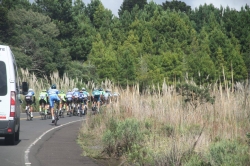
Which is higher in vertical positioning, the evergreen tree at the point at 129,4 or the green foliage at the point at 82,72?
the evergreen tree at the point at 129,4

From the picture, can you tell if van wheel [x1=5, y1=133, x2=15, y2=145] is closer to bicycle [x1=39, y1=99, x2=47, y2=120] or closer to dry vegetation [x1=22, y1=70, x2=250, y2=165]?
dry vegetation [x1=22, y1=70, x2=250, y2=165]

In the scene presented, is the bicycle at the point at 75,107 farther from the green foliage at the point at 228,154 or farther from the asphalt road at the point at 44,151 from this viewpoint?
the green foliage at the point at 228,154

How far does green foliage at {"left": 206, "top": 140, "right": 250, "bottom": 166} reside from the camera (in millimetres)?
11117

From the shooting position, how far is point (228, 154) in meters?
11.4

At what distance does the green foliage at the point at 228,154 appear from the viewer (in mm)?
11117

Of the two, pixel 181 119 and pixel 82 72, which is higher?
pixel 82 72

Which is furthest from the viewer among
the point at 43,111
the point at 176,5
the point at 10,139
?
the point at 176,5

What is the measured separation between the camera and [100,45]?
8519 cm

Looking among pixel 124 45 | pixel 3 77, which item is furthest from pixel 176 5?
pixel 3 77

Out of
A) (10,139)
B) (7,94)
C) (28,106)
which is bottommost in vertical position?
(10,139)

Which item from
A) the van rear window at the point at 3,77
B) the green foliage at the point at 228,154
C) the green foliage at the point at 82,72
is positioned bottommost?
the green foliage at the point at 228,154

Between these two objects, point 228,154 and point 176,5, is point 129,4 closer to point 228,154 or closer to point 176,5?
point 176,5

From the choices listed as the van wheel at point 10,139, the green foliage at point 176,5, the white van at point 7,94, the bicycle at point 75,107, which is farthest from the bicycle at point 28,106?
the green foliage at point 176,5

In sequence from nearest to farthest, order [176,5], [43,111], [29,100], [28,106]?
1. [28,106]
2. [29,100]
3. [43,111]
4. [176,5]
